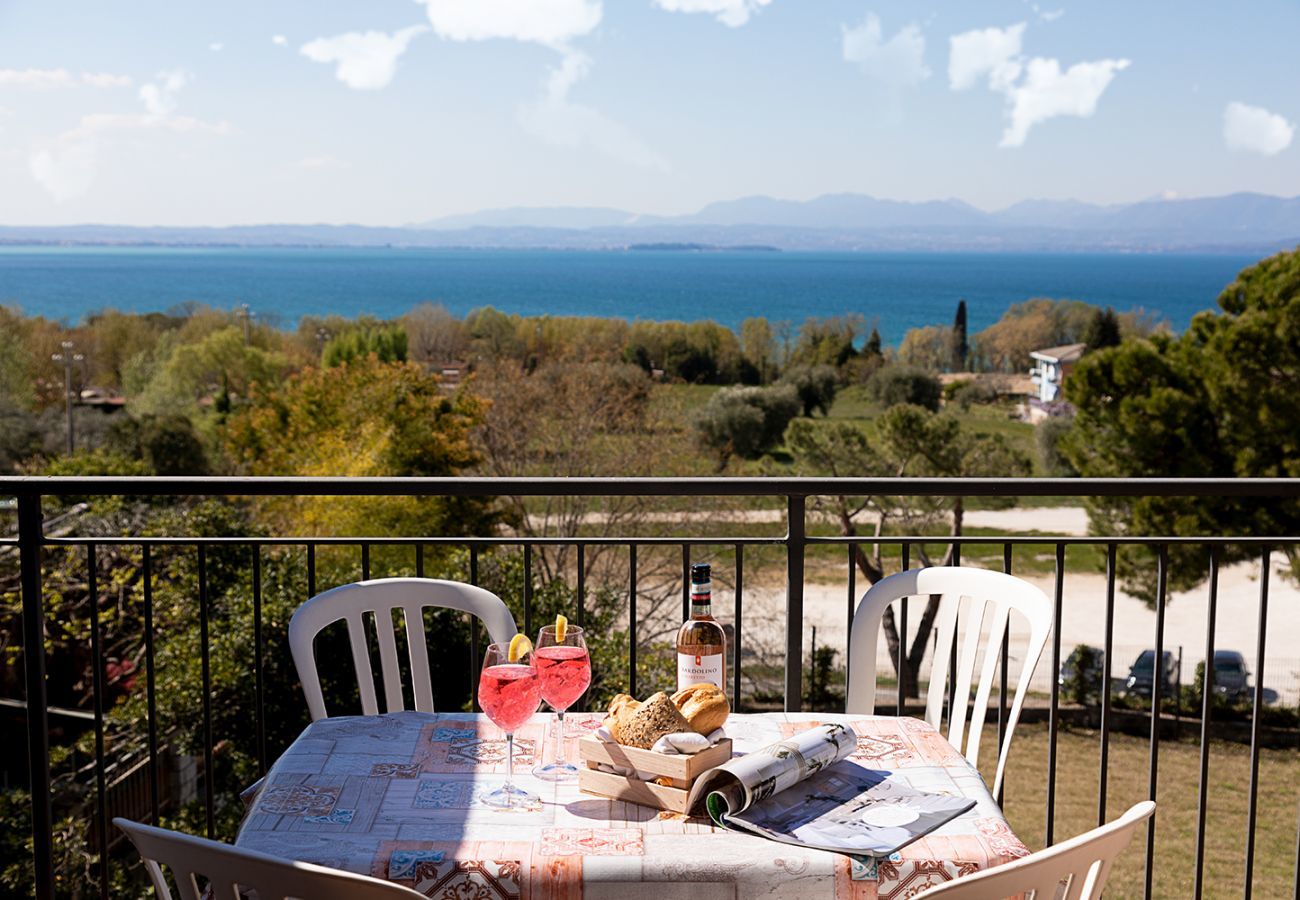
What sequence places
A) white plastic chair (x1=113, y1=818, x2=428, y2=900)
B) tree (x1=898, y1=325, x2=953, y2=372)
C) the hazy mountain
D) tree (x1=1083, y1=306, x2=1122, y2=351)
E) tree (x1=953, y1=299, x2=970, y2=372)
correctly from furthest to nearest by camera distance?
1. the hazy mountain
2. tree (x1=953, y1=299, x2=970, y2=372)
3. tree (x1=898, y1=325, x2=953, y2=372)
4. tree (x1=1083, y1=306, x2=1122, y2=351)
5. white plastic chair (x1=113, y1=818, x2=428, y2=900)

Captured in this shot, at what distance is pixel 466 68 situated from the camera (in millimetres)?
40219

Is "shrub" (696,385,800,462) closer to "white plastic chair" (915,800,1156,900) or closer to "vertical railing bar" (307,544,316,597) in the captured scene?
"vertical railing bar" (307,544,316,597)

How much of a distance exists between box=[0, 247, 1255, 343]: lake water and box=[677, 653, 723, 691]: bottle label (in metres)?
25.8

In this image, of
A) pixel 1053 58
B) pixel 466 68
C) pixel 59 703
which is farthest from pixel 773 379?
pixel 1053 58

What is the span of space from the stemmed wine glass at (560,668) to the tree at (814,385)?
75.9 feet

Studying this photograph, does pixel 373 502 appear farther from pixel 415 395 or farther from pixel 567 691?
pixel 567 691

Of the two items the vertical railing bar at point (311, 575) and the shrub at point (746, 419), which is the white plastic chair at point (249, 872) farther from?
the shrub at point (746, 419)

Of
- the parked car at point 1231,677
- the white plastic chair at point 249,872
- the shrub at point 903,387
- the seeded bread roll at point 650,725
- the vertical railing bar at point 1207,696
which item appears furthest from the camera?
the shrub at point 903,387

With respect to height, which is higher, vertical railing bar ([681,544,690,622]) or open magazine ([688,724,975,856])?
vertical railing bar ([681,544,690,622])

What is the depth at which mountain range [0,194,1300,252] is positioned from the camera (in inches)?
1679

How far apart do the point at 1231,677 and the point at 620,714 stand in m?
18.5

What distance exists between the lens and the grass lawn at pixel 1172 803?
42.5 ft

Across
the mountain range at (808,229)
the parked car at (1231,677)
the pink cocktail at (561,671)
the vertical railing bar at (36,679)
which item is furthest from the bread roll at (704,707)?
the mountain range at (808,229)

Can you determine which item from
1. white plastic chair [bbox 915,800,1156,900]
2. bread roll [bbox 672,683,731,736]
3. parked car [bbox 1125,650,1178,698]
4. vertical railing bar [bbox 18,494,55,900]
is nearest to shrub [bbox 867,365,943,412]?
parked car [bbox 1125,650,1178,698]
